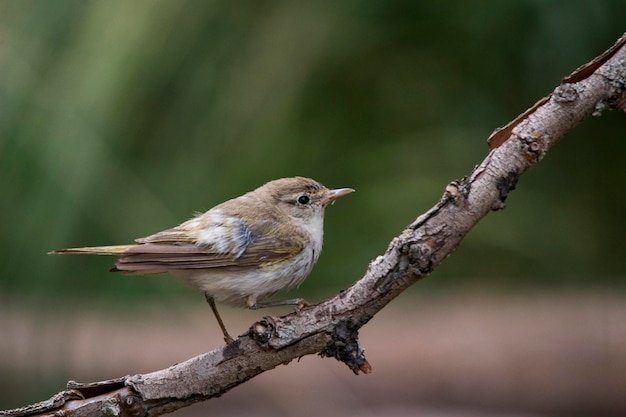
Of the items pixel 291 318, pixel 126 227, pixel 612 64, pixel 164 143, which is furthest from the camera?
pixel 164 143

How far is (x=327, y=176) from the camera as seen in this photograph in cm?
466

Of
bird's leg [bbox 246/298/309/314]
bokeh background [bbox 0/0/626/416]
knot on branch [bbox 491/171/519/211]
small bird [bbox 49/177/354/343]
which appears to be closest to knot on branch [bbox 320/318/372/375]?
bird's leg [bbox 246/298/309/314]

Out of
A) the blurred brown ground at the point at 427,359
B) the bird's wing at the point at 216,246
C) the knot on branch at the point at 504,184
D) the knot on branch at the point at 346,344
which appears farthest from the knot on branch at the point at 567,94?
the blurred brown ground at the point at 427,359

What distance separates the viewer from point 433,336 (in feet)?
14.5

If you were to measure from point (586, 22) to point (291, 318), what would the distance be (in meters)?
2.59

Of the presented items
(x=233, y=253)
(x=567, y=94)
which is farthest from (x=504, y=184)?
(x=233, y=253)

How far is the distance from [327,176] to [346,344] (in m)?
2.71

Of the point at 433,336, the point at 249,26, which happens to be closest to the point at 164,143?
the point at 249,26

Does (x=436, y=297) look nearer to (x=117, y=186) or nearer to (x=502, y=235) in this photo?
(x=502, y=235)

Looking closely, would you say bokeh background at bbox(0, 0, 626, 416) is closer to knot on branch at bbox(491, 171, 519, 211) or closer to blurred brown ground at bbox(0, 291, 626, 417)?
blurred brown ground at bbox(0, 291, 626, 417)

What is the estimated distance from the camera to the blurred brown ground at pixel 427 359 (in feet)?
13.2

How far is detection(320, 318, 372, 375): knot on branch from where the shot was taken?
1.99m

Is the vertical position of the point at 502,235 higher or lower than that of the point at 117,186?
lower

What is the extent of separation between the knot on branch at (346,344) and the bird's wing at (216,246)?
0.54m
